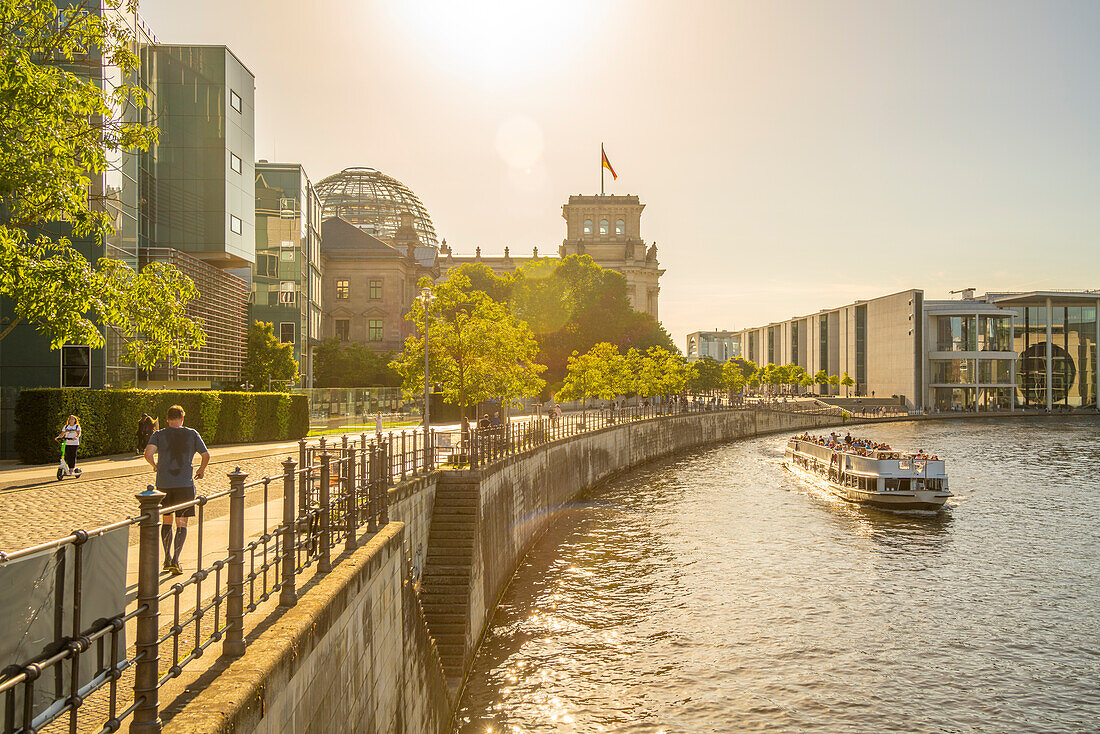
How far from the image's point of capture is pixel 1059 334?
5354 inches

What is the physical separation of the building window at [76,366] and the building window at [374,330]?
68281 millimetres

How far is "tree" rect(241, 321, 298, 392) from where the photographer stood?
46.8 metres

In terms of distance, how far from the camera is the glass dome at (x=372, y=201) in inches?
5285

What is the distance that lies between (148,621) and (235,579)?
138 cm

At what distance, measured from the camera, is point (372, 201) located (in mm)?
136250

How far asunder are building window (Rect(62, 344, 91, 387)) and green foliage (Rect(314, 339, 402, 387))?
43435 millimetres

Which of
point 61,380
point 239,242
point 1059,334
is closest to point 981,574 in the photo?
point 61,380

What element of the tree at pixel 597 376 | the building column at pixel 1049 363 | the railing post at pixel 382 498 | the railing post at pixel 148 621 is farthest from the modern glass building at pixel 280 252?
the building column at pixel 1049 363

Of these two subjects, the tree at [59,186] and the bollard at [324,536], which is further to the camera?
the tree at [59,186]

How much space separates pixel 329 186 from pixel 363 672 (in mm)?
140970

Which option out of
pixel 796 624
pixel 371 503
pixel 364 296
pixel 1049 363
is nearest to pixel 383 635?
pixel 371 503

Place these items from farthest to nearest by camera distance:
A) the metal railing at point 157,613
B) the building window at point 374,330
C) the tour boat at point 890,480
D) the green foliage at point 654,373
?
the building window at point 374,330 → the green foliage at point 654,373 → the tour boat at point 890,480 → the metal railing at point 157,613

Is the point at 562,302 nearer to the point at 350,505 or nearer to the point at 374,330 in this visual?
the point at 374,330

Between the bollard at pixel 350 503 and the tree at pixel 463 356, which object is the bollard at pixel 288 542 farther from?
the tree at pixel 463 356
